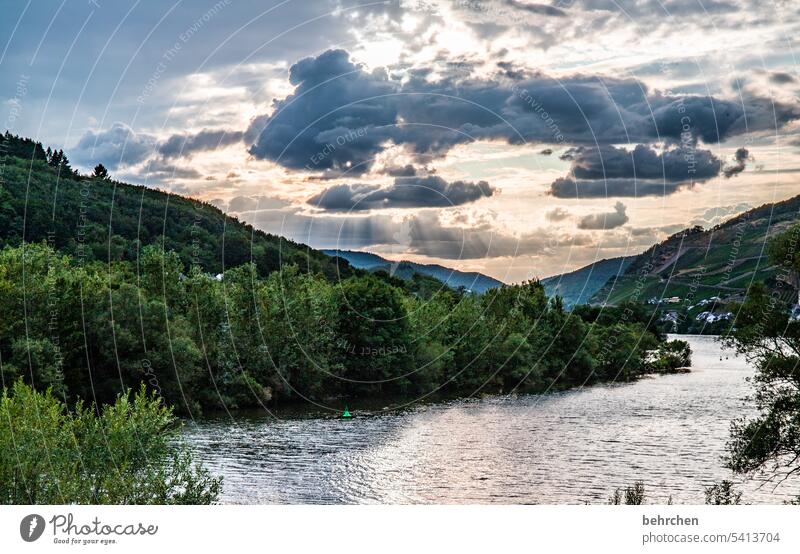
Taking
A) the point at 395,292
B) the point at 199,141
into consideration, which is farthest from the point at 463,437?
the point at 199,141

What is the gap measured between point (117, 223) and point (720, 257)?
19.5 metres

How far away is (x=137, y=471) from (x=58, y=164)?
9747 millimetres

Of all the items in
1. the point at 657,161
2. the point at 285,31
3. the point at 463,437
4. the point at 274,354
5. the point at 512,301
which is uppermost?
the point at 285,31

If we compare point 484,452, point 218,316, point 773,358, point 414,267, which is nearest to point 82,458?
point 414,267

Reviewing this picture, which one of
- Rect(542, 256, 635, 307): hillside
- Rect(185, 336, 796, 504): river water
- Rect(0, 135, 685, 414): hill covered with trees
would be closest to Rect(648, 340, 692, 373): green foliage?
Rect(0, 135, 685, 414): hill covered with trees

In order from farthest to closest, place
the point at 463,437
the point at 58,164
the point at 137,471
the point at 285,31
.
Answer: the point at 463,437 → the point at 58,164 → the point at 137,471 → the point at 285,31

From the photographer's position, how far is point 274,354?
31.6 meters

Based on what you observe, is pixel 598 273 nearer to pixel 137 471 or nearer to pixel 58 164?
pixel 137 471

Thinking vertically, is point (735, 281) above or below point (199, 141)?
below

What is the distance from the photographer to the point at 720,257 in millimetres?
16562

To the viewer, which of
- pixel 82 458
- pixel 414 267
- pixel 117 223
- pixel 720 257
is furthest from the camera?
pixel 117 223

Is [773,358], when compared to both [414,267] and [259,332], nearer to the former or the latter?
[414,267]

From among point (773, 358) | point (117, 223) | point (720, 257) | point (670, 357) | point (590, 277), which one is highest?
point (117, 223)
